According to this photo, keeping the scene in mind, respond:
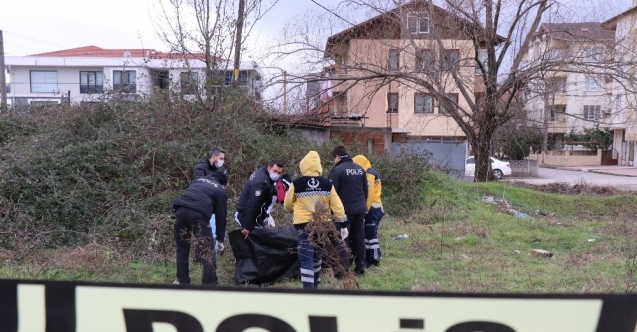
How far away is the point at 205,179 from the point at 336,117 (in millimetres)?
Result: 12863

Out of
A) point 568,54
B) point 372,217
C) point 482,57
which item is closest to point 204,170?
point 372,217

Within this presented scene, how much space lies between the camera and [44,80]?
1921 inches

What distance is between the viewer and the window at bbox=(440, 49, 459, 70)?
15903 millimetres

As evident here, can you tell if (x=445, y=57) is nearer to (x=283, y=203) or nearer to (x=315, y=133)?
(x=315, y=133)

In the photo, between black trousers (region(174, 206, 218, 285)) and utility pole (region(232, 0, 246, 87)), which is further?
utility pole (region(232, 0, 246, 87))

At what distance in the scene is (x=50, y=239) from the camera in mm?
8188

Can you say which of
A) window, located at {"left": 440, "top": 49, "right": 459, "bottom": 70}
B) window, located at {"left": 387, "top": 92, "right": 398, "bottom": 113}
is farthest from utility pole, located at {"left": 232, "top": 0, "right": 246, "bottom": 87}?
window, located at {"left": 387, "top": 92, "right": 398, "bottom": 113}

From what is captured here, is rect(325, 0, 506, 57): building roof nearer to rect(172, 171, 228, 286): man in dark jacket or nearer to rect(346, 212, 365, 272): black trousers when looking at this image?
rect(346, 212, 365, 272): black trousers

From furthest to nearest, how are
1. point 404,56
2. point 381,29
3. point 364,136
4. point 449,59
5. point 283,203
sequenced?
point 364,136, point 381,29, point 404,56, point 449,59, point 283,203

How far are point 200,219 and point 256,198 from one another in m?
0.78

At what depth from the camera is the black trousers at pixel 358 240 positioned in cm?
691

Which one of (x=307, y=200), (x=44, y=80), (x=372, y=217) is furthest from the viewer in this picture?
(x=44, y=80)

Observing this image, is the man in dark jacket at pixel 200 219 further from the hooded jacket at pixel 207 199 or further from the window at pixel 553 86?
the window at pixel 553 86


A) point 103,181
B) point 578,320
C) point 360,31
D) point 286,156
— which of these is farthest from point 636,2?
point 578,320
